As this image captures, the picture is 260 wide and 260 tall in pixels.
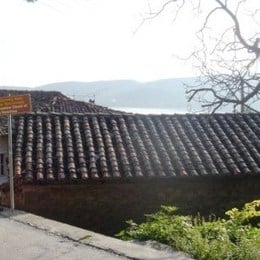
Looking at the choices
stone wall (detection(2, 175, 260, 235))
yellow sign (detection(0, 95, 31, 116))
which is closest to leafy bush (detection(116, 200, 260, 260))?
yellow sign (detection(0, 95, 31, 116))

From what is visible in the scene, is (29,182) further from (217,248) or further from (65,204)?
(217,248)

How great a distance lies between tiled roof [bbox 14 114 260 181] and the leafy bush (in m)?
4.54

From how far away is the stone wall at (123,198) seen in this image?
10773 millimetres

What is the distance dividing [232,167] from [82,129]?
13.8ft

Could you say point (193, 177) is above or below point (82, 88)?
above

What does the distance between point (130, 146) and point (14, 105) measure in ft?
16.2

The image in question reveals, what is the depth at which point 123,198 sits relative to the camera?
36.7 feet

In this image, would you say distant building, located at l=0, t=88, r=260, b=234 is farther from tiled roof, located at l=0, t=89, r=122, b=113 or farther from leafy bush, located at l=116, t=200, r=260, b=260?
tiled roof, located at l=0, t=89, r=122, b=113

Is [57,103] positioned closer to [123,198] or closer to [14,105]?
[123,198]

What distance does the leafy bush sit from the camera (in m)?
5.00

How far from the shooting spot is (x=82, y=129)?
512 inches

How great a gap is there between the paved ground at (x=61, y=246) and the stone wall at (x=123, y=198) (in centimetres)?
366

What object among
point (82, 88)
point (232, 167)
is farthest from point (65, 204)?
point (82, 88)

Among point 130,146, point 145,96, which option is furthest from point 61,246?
point 145,96
